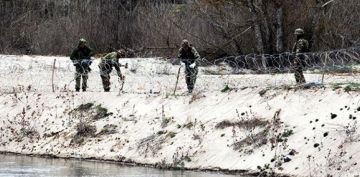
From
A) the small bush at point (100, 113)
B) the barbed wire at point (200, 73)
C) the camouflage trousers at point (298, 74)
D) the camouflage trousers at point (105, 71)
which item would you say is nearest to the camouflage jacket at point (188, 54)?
the barbed wire at point (200, 73)

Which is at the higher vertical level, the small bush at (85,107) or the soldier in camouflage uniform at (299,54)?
the soldier in camouflage uniform at (299,54)

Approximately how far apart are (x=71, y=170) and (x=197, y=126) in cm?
381

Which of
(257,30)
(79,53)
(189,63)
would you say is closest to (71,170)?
(189,63)

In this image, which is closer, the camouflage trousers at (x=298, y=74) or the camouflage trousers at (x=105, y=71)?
the camouflage trousers at (x=298, y=74)

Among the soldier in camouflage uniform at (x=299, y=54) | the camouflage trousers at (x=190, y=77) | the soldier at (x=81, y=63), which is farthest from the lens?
the soldier at (x=81, y=63)

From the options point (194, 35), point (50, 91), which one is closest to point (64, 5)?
point (194, 35)

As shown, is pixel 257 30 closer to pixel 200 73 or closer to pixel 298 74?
pixel 200 73

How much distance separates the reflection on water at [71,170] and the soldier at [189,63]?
5.02m

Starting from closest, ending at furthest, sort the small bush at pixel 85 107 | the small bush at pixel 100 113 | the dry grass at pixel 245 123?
the dry grass at pixel 245 123
the small bush at pixel 100 113
the small bush at pixel 85 107

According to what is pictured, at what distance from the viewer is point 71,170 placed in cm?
1911

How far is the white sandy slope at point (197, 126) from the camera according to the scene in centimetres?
1820

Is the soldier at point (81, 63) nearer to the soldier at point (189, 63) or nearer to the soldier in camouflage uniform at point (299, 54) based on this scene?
the soldier at point (189, 63)

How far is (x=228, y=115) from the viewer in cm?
2144

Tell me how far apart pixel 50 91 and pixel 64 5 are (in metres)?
26.6
